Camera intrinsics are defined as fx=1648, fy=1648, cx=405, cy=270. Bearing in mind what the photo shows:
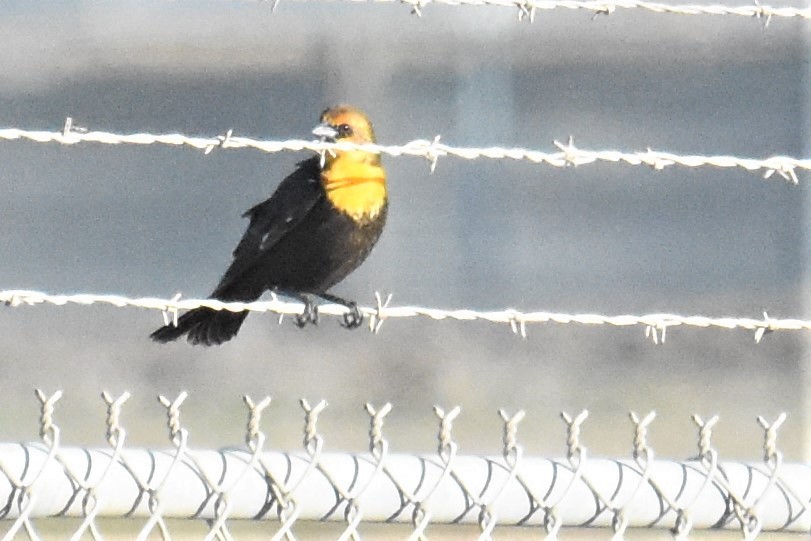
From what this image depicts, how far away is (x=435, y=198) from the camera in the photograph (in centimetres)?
1217

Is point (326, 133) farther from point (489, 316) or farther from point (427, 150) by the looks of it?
point (489, 316)

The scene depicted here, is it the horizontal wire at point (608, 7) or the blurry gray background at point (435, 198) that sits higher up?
the blurry gray background at point (435, 198)

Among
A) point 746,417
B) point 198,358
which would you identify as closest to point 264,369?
point 198,358

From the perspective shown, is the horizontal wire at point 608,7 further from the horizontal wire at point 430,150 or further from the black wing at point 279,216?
the black wing at point 279,216

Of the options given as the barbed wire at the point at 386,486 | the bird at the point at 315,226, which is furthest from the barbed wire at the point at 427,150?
the bird at the point at 315,226

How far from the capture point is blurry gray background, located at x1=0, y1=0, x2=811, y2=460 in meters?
11.0

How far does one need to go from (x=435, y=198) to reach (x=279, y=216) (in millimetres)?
7962

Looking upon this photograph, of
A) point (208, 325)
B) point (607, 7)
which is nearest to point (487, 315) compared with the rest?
point (607, 7)

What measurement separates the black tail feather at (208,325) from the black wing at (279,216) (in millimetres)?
141

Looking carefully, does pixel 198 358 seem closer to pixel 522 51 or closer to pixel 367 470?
pixel 522 51

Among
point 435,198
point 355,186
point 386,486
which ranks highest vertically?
point 435,198

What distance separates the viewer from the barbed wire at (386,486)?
7.12 ft

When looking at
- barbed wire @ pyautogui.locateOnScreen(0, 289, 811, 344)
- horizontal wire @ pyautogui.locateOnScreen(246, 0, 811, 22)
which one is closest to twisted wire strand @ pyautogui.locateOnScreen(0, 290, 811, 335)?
barbed wire @ pyautogui.locateOnScreen(0, 289, 811, 344)

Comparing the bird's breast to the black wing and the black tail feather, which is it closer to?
the black wing
